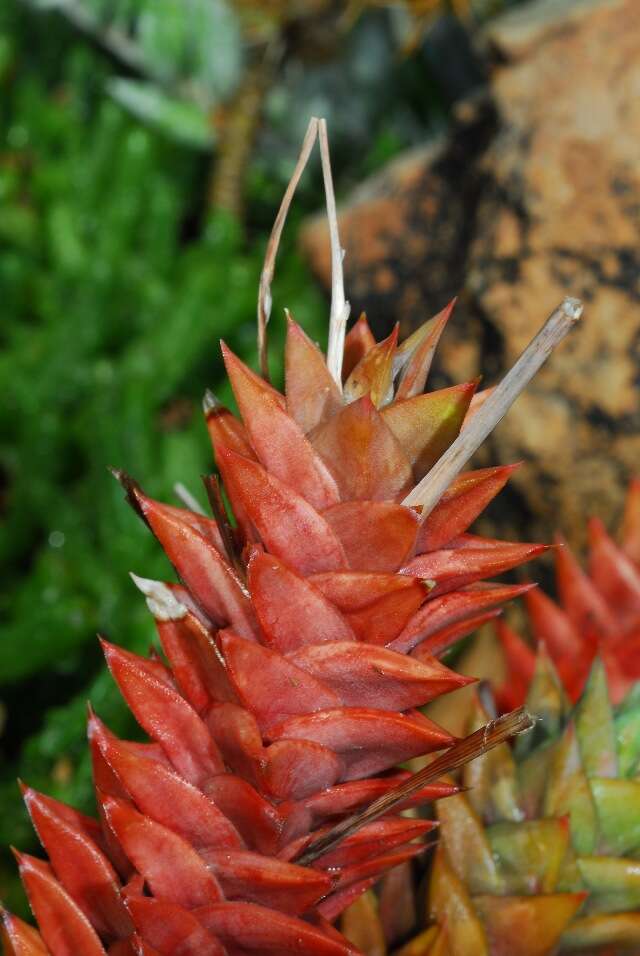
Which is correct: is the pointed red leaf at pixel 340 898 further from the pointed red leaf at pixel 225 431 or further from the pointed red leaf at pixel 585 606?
the pointed red leaf at pixel 585 606

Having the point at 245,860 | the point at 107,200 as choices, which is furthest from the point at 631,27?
the point at 245,860

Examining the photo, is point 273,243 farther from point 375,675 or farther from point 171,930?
point 171,930

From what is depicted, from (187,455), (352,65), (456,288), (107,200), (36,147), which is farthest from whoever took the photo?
(352,65)

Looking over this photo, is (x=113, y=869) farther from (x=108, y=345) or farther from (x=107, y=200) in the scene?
(x=107, y=200)

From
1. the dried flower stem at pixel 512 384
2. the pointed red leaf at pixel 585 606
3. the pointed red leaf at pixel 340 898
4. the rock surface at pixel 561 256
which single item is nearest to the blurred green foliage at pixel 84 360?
the rock surface at pixel 561 256

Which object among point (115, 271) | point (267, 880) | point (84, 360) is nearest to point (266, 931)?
point (267, 880)

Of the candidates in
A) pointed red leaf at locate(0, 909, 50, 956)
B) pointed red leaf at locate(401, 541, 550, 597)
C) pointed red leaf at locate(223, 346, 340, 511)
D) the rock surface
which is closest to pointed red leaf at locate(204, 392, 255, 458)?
pointed red leaf at locate(223, 346, 340, 511)
